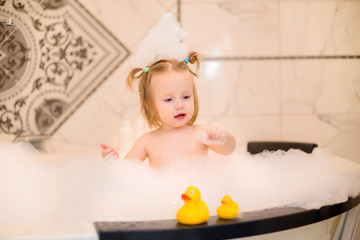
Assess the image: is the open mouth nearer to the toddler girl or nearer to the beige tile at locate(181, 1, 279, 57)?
the toddler girl

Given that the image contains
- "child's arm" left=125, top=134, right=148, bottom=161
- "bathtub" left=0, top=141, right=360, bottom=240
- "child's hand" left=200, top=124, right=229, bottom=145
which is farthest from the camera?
"child's arm" left=125, top=134, right=148, bottom=161

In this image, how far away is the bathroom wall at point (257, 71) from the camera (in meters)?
1.98

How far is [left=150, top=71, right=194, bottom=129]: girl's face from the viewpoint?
129 cm

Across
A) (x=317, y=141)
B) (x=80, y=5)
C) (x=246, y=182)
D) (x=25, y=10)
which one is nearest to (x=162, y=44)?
(x=246, y=182)

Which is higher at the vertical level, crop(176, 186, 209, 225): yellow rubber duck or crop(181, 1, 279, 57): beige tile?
crop(181, 1, 279, 57): beige tile

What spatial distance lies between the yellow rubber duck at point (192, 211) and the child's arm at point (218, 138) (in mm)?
387

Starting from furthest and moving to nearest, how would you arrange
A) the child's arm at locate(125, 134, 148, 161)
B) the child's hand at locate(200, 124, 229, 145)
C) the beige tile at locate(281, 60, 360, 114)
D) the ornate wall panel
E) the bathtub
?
the beige tile at locate(281, 60, 360, 114)
the ornate wall panel
the child's arm at locate(125, 134, 148, 161)
the child's hand at locate(200, 124, 229, 145)
the bathtub

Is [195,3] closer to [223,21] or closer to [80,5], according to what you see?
[223,21]

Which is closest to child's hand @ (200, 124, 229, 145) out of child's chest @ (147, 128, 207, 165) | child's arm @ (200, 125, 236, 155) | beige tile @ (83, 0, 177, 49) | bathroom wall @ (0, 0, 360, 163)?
child's arm @ (200, 125, 236, 155)

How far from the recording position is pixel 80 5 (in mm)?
1956

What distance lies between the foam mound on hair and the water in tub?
0.37m

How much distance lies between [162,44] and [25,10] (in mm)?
938

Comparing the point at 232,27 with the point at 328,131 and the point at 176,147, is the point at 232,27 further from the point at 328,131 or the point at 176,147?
the point at 176,147

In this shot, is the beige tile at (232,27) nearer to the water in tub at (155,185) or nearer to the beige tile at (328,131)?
the beige tile at (328,131)
